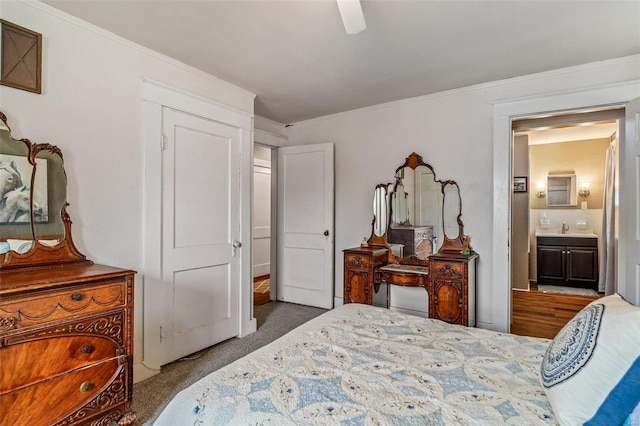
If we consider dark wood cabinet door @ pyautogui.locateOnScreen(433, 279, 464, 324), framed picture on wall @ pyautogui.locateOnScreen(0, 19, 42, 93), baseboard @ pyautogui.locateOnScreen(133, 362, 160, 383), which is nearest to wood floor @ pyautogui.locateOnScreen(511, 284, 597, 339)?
dark wood cabinet door @ pyautogui.locateOnScreen(433, 279, 464, 324)

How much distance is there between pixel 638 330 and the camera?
955 millimetres

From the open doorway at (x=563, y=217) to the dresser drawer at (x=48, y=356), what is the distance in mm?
4474

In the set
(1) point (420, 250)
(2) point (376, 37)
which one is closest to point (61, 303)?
(2) point (376, 37)

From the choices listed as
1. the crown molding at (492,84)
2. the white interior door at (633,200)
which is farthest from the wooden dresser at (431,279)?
the crown molding at (492,84)

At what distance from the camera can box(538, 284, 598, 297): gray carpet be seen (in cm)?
497

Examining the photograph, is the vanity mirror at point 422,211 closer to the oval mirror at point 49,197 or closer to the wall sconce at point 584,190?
the oval mirror at point 49,197

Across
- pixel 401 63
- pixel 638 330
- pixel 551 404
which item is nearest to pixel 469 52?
pixel 401 63

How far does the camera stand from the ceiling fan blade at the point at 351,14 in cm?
157

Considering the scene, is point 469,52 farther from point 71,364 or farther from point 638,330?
point 71,364

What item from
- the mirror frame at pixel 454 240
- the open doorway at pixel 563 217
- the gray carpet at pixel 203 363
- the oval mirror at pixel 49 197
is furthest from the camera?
the open doorway at pixel 563 217

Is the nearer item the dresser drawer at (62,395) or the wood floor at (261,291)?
the dresser drawer at (62,395)

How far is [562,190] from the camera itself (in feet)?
19.5

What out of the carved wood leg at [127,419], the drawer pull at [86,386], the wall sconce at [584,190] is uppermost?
the wall sconce at [584,190]

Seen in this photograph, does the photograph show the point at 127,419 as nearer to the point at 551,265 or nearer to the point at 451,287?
the point at 451,287
